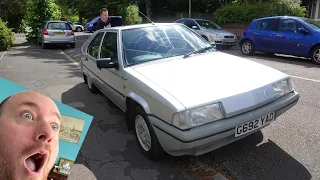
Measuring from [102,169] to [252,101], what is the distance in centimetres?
176

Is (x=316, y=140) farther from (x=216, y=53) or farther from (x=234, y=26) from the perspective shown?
(x=234, y=26)

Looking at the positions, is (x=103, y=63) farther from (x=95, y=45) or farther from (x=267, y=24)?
(x=267, y=24)

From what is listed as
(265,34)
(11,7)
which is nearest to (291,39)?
(265,34)

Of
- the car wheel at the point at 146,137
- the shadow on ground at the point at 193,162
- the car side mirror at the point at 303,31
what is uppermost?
the car side mirror at the point at 303,31

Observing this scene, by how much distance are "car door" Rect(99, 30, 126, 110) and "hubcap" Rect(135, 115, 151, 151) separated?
489mm

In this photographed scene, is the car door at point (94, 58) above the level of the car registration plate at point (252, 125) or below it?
above

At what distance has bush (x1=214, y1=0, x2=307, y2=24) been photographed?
1628cm

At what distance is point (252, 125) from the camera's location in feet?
9.44

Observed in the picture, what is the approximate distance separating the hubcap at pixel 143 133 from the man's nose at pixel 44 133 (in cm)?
242

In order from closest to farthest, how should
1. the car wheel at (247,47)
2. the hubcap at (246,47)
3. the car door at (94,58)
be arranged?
the car door at (94,58) → the car wheel at (247,47) → the hubcap at (246,47)

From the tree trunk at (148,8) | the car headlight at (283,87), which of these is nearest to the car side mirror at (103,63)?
the car headlight at (283,87)

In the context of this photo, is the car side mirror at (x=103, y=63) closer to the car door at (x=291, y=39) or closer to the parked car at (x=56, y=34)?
the car door at (x=291, y=39)

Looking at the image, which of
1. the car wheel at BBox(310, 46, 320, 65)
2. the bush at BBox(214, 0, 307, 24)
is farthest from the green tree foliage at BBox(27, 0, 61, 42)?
the car wheel at BBox(310, 46, 320, 65)

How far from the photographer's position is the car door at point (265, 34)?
9977 millimetres
